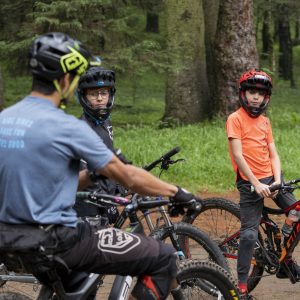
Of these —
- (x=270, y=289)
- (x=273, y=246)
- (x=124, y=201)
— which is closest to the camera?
(x=124, y=201)

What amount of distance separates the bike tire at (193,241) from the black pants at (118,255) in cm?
105

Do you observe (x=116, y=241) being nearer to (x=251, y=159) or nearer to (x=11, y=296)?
(x=11, y=296)

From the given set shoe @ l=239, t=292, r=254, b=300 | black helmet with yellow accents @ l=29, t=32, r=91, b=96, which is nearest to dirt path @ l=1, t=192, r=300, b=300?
shoe @ l=239, t=292, r=254, b=300

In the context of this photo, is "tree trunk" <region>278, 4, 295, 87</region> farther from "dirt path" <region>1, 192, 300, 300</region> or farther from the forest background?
"dirt path" <region>1, 192, 300, 300</region>

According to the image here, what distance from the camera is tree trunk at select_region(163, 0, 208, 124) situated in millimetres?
15672

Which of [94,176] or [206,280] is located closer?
[94,176]

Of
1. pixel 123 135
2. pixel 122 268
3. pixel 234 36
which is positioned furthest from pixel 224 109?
pixel 122 268

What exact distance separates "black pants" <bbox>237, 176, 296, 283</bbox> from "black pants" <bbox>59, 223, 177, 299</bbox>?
2.01 meters

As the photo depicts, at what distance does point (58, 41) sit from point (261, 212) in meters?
3.10

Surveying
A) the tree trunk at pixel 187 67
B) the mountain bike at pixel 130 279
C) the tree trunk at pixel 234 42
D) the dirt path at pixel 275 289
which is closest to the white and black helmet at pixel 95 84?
the mountain bike at pixel 130 279

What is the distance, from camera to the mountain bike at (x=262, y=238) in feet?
21.8

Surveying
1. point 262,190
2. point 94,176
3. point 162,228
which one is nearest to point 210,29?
point 262,190

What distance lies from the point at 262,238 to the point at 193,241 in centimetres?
113

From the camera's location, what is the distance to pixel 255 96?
6566mm
